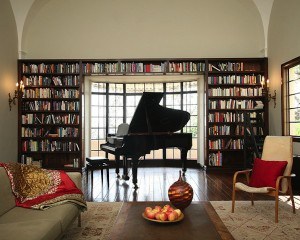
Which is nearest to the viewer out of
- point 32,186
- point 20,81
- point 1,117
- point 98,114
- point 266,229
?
point 32,186

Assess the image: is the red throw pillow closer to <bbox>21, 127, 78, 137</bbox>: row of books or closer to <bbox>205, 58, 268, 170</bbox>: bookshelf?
<bbox>205, 58, 268, 170</bbox>: bookshelf

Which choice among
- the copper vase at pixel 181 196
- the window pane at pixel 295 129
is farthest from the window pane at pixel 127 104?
the copper vase at pixel 181 196

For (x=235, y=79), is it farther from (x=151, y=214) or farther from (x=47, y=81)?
(x=151, y=214)

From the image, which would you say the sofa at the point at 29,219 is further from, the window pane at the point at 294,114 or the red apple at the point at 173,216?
the window pane at the point at 294,114

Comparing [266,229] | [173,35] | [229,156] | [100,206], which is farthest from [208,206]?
[173,35]

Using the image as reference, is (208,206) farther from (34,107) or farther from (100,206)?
(34,107)

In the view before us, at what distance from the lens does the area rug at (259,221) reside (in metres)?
3.16

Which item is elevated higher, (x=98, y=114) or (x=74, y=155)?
(x=98, y=114)

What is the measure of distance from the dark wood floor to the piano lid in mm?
1056

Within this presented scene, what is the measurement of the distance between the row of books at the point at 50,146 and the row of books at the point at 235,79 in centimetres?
376

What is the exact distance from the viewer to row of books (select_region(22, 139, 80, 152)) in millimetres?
7664

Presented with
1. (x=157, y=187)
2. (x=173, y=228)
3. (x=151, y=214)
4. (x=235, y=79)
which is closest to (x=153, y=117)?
(x=157, y=187)

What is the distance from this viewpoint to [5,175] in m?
2.81

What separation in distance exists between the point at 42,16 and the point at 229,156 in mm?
5896
